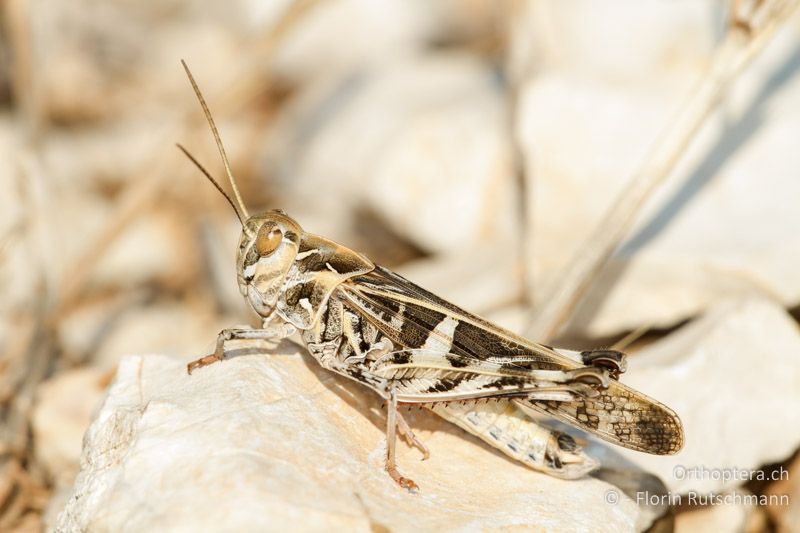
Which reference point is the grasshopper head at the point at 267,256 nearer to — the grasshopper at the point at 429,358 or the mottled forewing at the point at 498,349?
the grasshopper at the point at 429,358

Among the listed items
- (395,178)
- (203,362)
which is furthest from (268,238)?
(395,178)

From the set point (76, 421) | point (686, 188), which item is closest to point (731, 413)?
point (686, 188)

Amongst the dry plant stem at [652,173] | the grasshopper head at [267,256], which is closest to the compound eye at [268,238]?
the grasshopper head at [267,256]

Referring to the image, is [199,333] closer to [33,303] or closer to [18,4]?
[33,303]

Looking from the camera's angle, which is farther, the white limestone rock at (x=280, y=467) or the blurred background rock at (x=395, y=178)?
the blurred background rock at (x=395, y=178)

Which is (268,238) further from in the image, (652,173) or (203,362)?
(652,173)

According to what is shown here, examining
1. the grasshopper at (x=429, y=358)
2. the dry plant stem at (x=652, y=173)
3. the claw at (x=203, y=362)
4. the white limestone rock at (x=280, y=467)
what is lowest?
the white limestone rock at (x=280, y=467)

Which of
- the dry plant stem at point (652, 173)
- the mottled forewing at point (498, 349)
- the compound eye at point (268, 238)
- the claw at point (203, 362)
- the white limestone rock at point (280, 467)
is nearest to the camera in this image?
the white limestone rock at point (280, 467)

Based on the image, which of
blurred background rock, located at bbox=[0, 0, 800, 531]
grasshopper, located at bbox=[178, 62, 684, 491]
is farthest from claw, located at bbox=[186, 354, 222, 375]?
blurred background rock, located at bbox=[0, 0, 800, 531]

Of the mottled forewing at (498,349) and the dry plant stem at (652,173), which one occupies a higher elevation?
the dry plant stem at (652,173)
